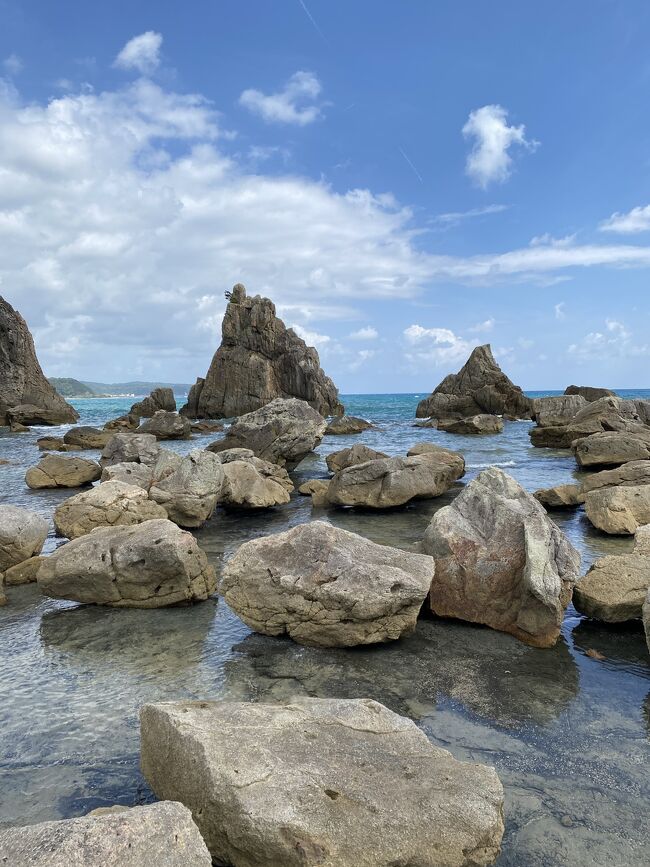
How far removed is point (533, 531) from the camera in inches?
307

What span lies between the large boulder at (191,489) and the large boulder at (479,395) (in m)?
47.5

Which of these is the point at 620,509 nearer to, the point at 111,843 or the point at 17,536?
the point at 17,536

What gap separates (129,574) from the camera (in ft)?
27.7

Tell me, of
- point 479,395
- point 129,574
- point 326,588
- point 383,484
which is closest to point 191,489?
point 383,484

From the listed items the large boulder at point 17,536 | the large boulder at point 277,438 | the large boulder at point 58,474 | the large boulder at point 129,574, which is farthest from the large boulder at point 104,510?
the large boulder at point 277,438

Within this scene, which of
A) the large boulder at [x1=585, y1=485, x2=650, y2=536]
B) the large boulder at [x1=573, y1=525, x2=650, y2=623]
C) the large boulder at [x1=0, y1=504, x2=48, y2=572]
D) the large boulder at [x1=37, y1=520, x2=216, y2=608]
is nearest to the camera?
the large boulder at [x1=573, y1=525, x2=650, y2=623]

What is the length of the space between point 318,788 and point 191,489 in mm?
10458

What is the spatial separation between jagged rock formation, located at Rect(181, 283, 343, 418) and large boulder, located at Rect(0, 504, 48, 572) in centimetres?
6027

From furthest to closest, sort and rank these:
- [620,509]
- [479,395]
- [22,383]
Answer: [22,383], [479,395], [620,509]

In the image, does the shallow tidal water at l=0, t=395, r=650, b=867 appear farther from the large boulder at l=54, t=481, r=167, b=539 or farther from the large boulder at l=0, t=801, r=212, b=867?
the large boulder at l=54, t=481, r=167, b=539

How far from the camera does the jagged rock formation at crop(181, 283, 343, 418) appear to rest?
72.4 meters

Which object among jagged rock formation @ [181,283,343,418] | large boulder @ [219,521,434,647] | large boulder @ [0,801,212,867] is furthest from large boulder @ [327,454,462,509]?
jagged rock formation @ [181,283,343,418]

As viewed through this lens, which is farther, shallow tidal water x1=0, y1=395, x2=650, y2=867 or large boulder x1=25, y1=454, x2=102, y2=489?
large boulder x1=25, y1=454, x2=102, y2=489

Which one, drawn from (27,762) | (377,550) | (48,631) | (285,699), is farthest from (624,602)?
(48,631)
